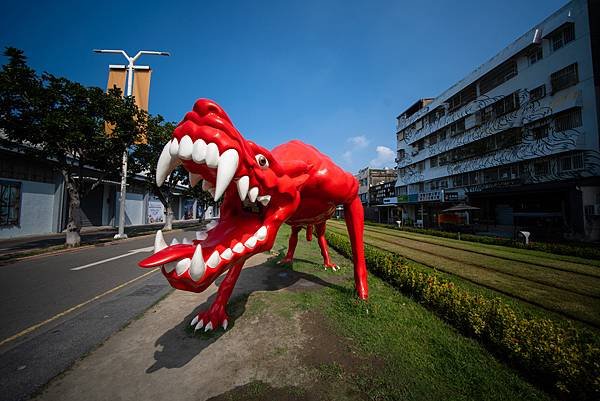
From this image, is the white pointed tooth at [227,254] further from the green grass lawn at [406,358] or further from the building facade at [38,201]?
the building facade at [38,201]

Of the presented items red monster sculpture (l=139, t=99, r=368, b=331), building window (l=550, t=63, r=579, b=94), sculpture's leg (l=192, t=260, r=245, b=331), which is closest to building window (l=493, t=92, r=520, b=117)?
building window (l=550, t=63, r=579, b=94)

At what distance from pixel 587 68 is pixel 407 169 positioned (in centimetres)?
2082

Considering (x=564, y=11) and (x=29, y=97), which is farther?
(x=564, y=11)

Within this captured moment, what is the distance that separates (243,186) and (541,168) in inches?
956

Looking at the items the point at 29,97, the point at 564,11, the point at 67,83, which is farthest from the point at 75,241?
the point at 564,11

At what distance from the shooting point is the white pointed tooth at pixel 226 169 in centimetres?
232

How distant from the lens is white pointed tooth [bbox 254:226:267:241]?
3.06m

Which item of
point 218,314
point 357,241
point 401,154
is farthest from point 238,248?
point 401,154

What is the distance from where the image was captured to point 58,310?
497 cm

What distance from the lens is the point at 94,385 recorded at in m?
2.67

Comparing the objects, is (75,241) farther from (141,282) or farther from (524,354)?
(524,354)

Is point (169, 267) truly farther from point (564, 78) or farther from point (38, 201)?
point (564, 78)

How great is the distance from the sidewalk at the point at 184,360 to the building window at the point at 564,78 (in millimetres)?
23979

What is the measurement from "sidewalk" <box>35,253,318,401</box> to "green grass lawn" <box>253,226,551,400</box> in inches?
20.5
